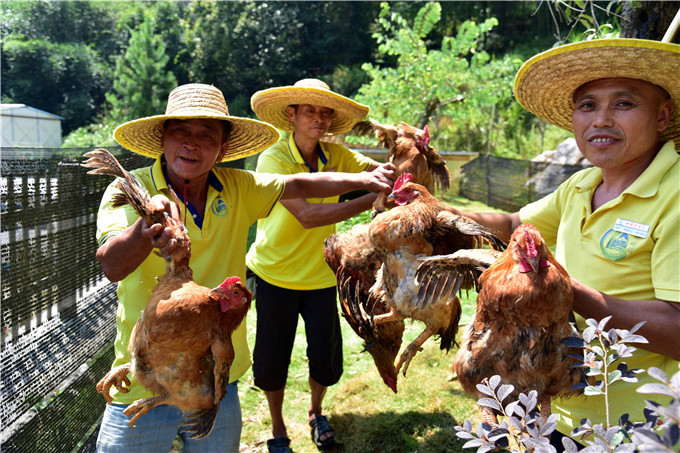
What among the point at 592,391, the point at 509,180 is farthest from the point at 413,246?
the point at 509,180

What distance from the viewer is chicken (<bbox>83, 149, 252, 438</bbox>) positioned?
1.95 m

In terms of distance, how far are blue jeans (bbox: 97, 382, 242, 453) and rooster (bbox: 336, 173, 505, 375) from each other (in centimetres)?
105

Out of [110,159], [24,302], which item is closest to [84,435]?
[24,302]

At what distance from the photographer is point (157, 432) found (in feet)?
8.07

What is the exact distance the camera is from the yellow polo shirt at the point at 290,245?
389cm

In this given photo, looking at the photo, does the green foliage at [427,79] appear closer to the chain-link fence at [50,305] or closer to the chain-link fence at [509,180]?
the chain-link fence at [509,180]

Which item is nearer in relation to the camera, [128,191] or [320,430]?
[128,191]

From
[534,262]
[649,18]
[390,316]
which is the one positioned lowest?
[390,316]

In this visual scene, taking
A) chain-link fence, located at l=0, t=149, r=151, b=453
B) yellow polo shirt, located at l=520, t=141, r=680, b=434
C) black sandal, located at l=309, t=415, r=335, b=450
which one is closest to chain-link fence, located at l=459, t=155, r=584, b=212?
black sandal, located at l=309, t=415, r=335, b=450

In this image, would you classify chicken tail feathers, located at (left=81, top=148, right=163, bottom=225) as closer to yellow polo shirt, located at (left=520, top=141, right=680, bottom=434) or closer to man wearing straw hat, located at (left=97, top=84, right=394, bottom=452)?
man wearing straw hat, located at (left=97, top=84, right=394, bottom=452)

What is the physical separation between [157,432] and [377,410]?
2696mm

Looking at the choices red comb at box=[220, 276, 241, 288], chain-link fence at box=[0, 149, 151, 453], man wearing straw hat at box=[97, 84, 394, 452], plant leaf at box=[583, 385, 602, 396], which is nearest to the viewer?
plant leaf at box=[583, 385, 602, 396]

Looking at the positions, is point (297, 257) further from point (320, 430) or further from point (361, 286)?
point (320, 430)

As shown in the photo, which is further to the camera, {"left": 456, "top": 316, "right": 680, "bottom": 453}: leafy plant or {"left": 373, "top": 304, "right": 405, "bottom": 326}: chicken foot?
{"left": 373, "top": 304, "right": 405, "bottom": 326}: chicken foot
